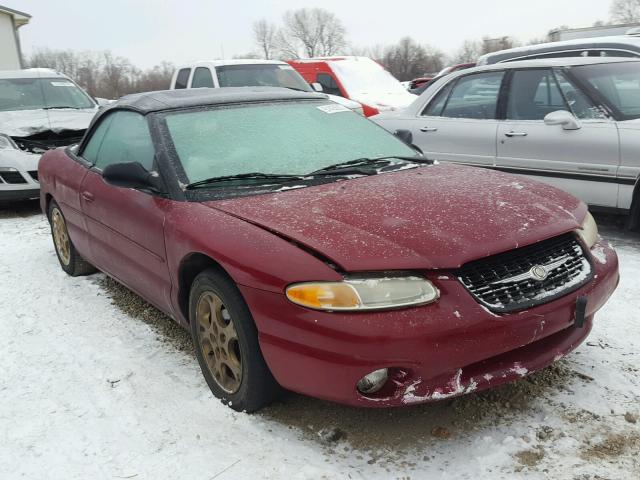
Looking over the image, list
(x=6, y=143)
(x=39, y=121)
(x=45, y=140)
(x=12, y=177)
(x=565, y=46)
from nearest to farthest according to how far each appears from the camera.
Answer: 1. (x=12, y=177)
2. (x=6, y=143)
3. (x=45, y=140)
4. (x=39, y=121)
5. (x=565, y=46)

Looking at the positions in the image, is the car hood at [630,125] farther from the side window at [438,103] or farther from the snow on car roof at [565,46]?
the snow on car roof at [565,46]

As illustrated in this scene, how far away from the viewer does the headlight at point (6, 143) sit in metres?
7.04

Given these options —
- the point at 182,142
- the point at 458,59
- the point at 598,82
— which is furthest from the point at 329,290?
the point at 458,59

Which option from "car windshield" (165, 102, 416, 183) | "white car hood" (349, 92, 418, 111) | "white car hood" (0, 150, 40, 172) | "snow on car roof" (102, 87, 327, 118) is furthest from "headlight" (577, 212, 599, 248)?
"white car hood" (349, 92, 418, 111)

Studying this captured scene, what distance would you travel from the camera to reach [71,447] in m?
2.55

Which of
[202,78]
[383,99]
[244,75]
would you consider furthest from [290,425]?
[383,99]

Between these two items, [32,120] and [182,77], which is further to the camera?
[182,77]

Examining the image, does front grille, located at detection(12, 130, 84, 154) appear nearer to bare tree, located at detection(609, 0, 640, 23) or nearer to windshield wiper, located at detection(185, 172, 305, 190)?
windshield wiper, located at detection(185, 172, 305, 190)

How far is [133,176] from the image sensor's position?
3057 mm

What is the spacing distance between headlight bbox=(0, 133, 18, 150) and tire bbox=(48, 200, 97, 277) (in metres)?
2.61

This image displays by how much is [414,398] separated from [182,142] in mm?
1833

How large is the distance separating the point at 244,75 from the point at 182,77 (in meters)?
1.33

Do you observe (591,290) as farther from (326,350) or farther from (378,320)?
(326,350)

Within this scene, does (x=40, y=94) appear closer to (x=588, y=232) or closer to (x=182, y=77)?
(x=182, y=77)
